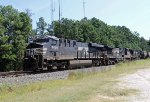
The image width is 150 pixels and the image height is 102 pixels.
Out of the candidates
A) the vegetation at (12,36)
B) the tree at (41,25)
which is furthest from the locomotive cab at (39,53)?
the tree at (41,25)

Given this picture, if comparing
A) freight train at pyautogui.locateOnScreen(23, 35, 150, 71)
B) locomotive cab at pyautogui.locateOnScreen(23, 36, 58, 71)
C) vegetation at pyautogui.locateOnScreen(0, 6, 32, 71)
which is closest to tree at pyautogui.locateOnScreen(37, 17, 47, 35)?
vegetation at pyautogui.locateOnScreen(0, 6, 32, 71)

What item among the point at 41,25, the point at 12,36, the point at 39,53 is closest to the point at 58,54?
the point at 39,53

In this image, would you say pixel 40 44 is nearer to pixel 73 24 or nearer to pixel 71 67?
pixel 71 67

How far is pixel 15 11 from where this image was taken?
172 feet

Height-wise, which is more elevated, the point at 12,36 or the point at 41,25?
the point at 41,25

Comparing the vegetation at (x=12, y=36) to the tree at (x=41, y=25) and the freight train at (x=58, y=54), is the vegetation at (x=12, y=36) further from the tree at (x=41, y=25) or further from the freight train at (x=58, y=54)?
the tree at (x=41, y=25)

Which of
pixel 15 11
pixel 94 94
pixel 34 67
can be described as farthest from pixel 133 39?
pixel 94 94

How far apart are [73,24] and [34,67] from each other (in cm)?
4971

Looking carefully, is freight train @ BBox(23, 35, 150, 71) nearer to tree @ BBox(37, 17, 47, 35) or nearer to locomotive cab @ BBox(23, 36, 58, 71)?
locomotive cab @ BBox(23, 36, 58, 71)

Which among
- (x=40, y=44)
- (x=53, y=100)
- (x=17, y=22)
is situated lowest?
(x=53, y=100)

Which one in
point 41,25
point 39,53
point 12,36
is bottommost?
point 39,53

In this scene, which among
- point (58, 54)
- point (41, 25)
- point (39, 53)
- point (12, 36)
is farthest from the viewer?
point (41, 25)

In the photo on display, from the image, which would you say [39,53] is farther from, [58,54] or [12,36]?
[12,36]

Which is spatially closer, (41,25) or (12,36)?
(12,36)
